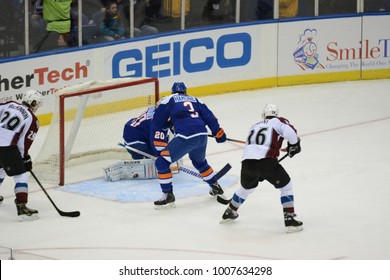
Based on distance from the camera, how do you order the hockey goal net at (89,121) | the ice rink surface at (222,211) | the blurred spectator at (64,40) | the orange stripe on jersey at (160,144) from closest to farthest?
the ice rink surface at (222,211), the orange stripe on jersey at (160,144), the hockey goal net at (89,121), the blurred spectator at (64,40)

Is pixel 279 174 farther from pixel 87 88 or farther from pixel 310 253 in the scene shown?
pixel 87 88

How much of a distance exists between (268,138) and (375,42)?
6.75 m

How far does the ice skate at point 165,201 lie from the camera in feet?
30.7

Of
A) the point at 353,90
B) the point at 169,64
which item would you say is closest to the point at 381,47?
the point at 353,90

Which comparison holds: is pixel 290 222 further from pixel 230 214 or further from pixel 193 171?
pixel 193 171

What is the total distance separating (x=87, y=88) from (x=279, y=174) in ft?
8.78

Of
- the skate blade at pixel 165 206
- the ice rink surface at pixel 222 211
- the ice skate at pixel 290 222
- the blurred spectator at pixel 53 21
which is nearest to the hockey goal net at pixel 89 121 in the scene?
the ice rink surface at pixel 222 211

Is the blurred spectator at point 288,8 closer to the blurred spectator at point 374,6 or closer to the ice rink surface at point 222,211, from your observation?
the blurred spectator at point 374,6

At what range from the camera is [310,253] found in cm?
812

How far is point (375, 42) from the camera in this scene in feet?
49.0

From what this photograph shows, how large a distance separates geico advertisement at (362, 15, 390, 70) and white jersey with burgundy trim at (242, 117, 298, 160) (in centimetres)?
657

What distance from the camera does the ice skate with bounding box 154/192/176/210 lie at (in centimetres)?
936

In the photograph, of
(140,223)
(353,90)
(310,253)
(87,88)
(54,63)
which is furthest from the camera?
(353,90)

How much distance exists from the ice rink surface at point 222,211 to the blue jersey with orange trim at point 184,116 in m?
0.68
